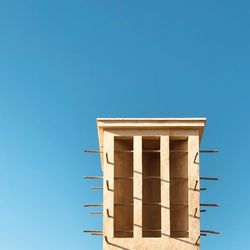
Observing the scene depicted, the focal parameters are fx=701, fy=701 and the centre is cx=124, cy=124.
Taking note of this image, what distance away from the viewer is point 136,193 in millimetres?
30703

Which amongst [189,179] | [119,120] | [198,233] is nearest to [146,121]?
[119,120]

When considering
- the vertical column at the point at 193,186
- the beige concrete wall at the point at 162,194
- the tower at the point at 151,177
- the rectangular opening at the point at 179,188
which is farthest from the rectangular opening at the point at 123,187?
the vertical column at the point at 193,186

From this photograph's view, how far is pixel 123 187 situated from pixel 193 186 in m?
3.34

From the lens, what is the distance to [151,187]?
3288 centimetres

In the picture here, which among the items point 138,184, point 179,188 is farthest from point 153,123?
point 179,188

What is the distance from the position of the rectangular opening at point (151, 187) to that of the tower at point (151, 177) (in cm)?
5

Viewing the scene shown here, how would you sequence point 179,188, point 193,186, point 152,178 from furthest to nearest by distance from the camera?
point 152,178 < point 179,188 < point 193,186

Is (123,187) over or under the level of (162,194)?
A: over

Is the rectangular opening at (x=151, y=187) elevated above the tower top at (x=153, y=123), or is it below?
below

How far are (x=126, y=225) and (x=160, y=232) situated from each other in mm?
1699

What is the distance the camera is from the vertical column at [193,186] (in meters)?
30.1

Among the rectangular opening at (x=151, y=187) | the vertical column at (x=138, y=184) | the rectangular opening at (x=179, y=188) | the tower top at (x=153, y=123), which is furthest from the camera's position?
the rectangular opening at (x=151, y=187)

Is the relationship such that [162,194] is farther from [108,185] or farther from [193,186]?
[108,185]

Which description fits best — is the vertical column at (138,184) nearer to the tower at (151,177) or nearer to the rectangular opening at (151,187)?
the tower at (151,177)
